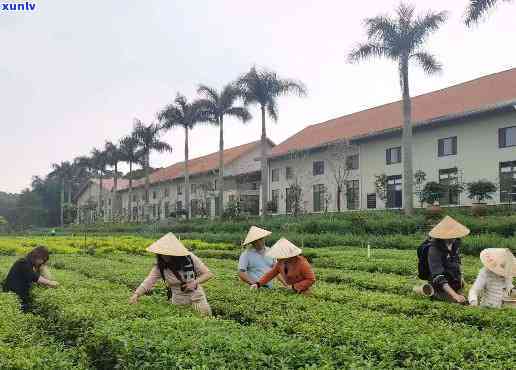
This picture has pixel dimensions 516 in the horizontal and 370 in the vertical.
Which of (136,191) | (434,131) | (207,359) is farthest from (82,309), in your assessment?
(136,191)

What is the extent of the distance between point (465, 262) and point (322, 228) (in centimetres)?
1297

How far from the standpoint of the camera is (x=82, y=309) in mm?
6922

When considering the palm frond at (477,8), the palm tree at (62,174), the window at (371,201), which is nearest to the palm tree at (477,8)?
the palm frond at (477,8)

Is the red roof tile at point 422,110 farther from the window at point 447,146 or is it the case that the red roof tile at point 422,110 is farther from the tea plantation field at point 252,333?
the tea plantation field at point 252,333

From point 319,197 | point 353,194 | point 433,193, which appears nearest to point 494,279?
point 433,193

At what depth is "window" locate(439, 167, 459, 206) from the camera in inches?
1211

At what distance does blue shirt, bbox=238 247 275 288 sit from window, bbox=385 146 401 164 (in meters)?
27.9

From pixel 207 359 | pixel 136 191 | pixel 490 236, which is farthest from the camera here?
pixel 136 191

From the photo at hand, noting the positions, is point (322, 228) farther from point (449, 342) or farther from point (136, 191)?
point (136, 191)

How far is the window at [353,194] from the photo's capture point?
128 feet

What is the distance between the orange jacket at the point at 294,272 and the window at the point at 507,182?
2263cm

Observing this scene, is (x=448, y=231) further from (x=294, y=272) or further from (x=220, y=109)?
(x=220, y=109)

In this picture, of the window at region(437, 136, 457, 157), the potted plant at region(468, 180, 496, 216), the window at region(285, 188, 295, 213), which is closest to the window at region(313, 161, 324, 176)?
the window at region(285, 188, 295, 213)

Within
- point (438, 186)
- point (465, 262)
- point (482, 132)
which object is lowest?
point (465, 262)
